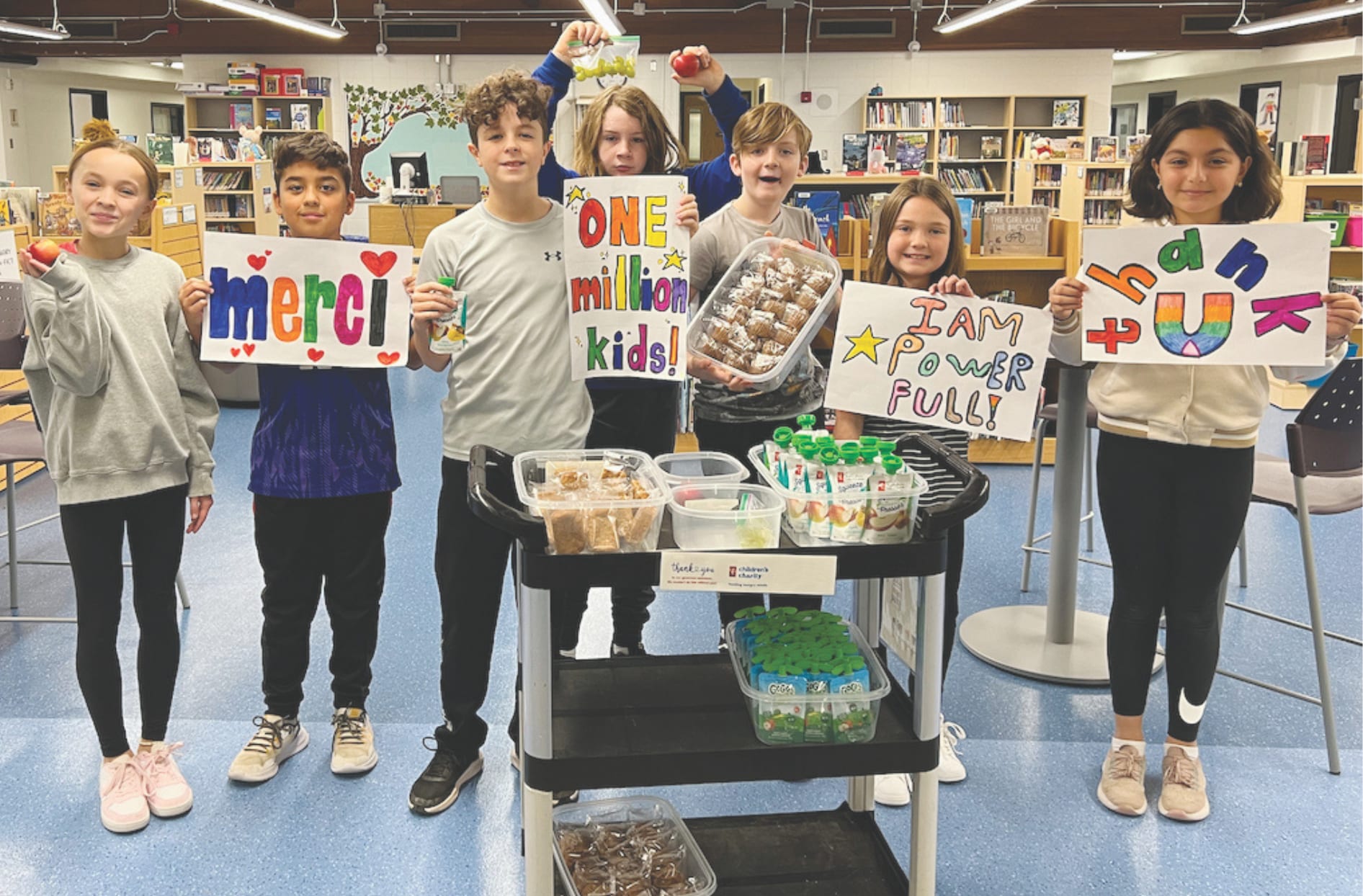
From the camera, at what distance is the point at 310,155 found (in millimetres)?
2365

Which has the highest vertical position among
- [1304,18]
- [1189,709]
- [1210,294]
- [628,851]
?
[1304,18]

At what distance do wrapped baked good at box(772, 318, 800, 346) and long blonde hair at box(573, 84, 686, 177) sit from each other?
0.56 meters

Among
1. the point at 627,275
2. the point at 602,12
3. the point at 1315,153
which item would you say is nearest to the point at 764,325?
the point at 627,275

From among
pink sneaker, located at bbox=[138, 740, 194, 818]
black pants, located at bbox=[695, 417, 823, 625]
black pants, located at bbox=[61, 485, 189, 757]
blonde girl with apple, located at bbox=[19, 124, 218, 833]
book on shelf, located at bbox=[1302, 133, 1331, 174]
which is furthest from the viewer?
book on shelf, located at bbox=[1302, 133, 1331, 174]

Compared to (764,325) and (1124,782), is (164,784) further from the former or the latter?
(1124,782)

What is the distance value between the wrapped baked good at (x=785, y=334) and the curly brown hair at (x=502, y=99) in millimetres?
644

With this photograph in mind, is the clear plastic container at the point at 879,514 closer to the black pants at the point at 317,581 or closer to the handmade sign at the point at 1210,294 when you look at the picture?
the handmade sign at the point at 1210,294

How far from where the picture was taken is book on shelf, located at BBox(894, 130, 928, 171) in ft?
41.4

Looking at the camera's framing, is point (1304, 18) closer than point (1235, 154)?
No

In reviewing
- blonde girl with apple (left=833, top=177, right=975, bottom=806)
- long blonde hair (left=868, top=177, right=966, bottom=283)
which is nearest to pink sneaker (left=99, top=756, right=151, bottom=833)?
blonde girl with apple (left=833, top=177, right=975, bottom=806)

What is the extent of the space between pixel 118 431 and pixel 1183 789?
2.46 m

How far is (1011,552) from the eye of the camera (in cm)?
443

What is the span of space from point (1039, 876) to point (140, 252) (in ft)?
7.66

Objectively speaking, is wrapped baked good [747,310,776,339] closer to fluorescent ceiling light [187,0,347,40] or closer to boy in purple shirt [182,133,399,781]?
boy in purple shirt [182,133,399,781]
